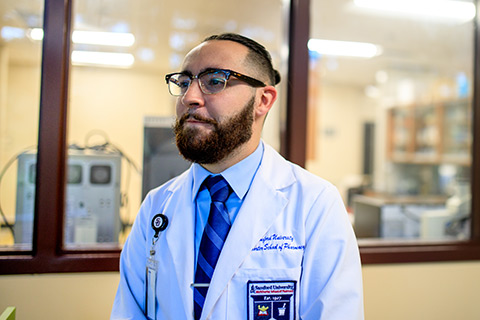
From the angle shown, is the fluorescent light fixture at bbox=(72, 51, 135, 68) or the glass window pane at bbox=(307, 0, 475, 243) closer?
the glass window pane at bbox=(307, 0, 475, 243)

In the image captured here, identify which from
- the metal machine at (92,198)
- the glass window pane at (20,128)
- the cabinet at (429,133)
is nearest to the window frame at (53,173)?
the glass window pane at (20,128)

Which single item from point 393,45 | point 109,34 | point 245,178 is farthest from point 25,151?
point 393,45

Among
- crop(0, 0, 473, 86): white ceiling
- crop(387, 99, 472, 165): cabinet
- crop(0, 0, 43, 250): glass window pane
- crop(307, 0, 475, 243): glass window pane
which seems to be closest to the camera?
crop(0, 0, 43, 250): glass window pane

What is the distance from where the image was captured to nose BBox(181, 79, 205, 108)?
1.00 meters

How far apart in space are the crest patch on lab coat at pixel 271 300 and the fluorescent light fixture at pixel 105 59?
1.80m

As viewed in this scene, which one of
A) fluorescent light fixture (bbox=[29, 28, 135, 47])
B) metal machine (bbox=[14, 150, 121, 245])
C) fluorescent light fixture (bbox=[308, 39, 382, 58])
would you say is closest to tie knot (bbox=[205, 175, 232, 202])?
metal machine (bbox=[14, 150, 121, 245])

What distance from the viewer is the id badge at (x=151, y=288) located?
1.05 m

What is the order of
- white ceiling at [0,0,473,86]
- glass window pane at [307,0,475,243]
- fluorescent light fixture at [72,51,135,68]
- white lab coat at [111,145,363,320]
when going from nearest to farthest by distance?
white lab coat at [111,145,363,320] < glass window pane at [307,0,475,243] < fluorescent light fixture at [72,51,135,68] < white ceiling at [0,0,473,86]

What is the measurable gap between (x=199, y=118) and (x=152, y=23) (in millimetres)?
2439

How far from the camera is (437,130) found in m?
4.12

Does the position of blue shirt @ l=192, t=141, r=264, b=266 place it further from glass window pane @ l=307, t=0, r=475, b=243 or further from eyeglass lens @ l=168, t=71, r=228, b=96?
glass window pane @ l=307, t=0, r=475, b=243

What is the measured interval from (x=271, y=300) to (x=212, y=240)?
0.21 metres

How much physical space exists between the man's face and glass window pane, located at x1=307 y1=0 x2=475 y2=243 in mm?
1262

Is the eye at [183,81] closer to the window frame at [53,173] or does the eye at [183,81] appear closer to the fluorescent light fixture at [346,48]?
the window frame at [53,173]
